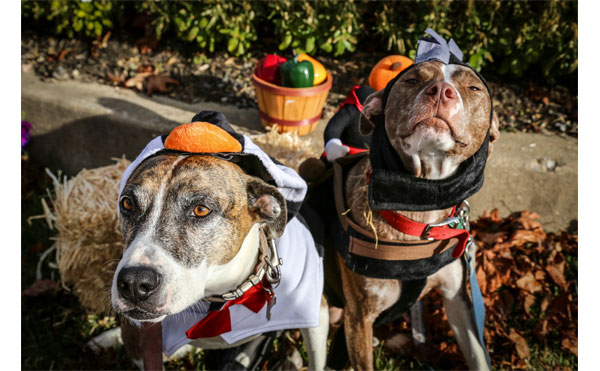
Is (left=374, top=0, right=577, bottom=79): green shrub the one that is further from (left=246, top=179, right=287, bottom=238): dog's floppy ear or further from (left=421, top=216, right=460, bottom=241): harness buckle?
(left=246, top=179, right=287, bottom=238): dog's floppy ear

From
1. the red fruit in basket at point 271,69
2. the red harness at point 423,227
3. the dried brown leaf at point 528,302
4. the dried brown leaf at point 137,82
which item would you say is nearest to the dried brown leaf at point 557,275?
the dried brown leaf at point 528,302

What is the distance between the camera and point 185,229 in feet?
6.33

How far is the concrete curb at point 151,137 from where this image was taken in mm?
4004

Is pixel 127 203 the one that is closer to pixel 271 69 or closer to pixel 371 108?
pixel 371 108

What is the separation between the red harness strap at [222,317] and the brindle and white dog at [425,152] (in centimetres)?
51

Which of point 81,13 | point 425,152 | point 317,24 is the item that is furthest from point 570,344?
point 81,13

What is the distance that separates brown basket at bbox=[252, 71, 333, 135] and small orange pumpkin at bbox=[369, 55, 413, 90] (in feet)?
3.33

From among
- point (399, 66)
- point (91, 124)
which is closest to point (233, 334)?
point (399, 66)

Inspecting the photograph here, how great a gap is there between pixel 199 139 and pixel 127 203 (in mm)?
425

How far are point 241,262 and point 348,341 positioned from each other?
831 mm

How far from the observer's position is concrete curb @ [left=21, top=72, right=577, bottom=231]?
13.1ft

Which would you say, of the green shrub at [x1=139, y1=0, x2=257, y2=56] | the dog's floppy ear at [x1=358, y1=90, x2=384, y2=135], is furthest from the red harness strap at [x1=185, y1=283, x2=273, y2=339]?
the green shrub at [x1=139, y1=0, x2=257, y2=56]

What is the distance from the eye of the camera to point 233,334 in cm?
239

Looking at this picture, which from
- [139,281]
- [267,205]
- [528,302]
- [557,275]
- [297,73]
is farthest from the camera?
[297,73]
